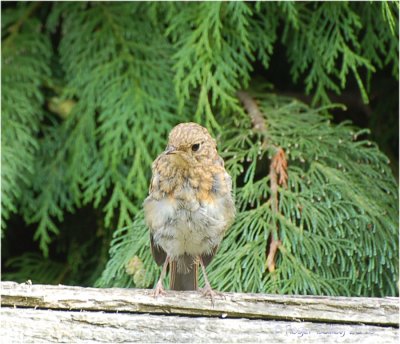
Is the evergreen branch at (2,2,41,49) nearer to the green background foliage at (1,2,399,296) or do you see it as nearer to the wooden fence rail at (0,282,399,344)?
the green background foliage at (1,2,399,296)

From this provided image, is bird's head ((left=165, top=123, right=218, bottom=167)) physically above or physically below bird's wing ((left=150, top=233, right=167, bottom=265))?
above

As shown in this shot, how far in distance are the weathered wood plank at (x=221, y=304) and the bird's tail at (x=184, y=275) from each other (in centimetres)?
62

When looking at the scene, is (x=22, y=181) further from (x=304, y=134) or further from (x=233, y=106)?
(x=304, y=134)

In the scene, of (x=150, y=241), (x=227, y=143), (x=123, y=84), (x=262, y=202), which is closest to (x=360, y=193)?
(x=262, y=202)

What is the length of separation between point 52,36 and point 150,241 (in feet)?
5.78

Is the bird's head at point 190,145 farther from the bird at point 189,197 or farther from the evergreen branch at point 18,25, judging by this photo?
the evergreen branch at point 18,25

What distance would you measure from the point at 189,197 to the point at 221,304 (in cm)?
59

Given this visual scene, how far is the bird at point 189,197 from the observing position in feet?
10.2

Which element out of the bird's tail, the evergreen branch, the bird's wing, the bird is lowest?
the bird's tail

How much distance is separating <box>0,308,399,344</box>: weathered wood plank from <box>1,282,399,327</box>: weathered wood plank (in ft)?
0.07

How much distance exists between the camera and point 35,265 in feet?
14.2

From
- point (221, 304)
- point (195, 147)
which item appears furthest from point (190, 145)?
point (221, 304)

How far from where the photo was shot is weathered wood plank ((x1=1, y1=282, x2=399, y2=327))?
258cm

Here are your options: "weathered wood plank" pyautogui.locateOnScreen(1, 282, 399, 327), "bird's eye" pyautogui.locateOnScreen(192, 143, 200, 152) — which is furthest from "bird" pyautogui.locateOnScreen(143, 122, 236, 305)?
"weathered wood plank" pyautogui.locateOnScreen(1, 282, 399, 327)
